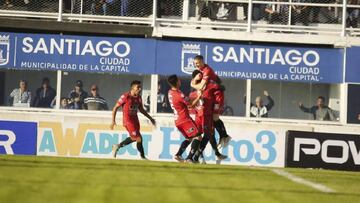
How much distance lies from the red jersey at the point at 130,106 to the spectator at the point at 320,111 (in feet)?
18.6

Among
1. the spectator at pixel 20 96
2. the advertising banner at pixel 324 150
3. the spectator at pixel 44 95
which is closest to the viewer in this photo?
the advertising banner at pixel 324 150

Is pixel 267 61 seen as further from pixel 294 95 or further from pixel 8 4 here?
pixel 8 4

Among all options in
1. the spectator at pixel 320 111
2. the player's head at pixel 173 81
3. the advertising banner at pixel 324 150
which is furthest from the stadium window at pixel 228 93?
the player's head at pixel 173 81

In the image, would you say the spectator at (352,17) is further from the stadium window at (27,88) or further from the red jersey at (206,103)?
the stadium window at (27,88)

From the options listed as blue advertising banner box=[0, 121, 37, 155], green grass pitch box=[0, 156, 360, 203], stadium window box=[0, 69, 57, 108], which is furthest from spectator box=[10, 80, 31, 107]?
green grass pitch box=[0, 156, 360, 203]

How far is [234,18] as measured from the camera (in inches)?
909

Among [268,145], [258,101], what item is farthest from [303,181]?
[258,101]

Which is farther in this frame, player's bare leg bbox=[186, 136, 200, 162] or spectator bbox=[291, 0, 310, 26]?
spectator bbox=[291, 0, 310, 26]

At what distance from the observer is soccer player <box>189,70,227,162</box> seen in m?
16.6

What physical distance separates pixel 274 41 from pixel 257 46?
19.6 inches

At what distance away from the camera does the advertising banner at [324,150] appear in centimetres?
1980

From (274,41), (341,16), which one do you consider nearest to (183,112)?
(274,41)

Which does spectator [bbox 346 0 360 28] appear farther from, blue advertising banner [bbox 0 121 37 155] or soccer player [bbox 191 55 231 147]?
blue advertising banner [bbox 0 121 37 155]

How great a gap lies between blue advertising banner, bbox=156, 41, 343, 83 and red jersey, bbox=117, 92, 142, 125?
11.7 ft
